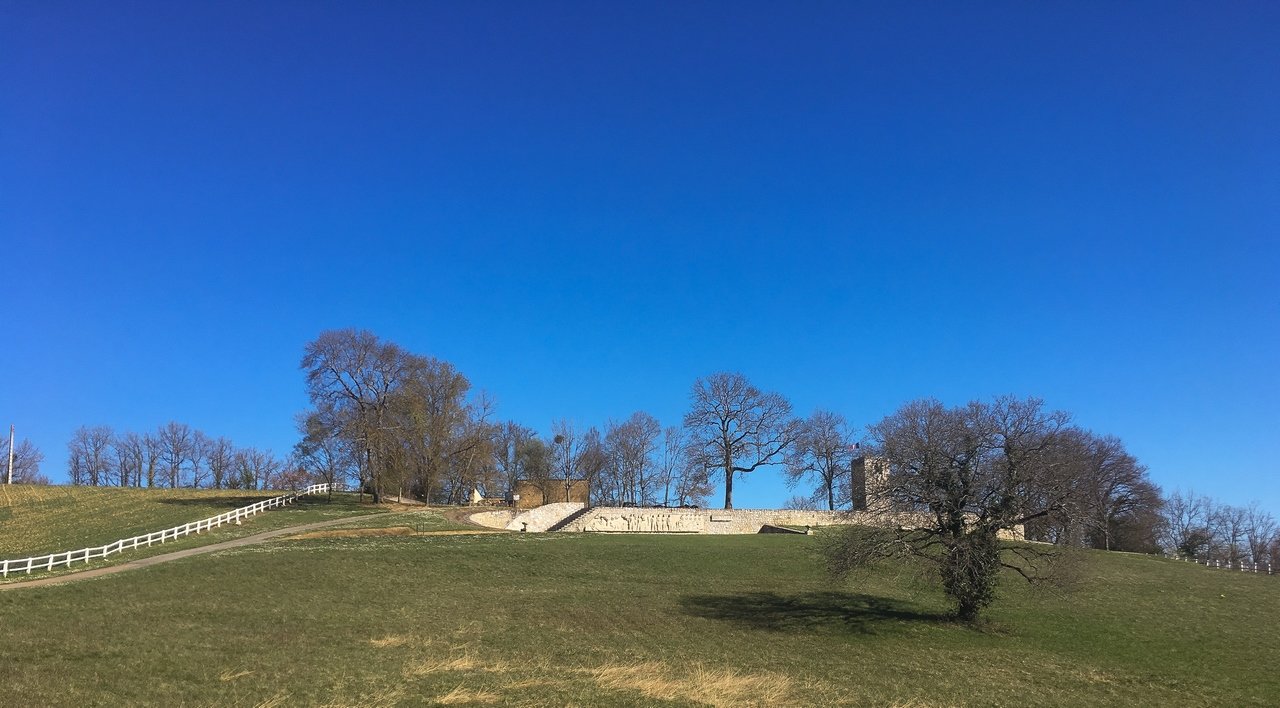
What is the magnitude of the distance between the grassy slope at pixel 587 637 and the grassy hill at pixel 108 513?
12.6 metres

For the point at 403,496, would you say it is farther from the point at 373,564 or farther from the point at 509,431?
the point at 373,564

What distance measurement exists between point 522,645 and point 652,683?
18.7 feet

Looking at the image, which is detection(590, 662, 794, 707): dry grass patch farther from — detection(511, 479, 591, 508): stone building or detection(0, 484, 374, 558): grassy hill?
detection(511, 479, 591, 508): stone building

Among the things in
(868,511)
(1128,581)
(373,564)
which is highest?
(868,511)

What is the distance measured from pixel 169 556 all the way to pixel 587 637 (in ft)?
73.8

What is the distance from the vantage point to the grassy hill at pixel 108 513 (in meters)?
40.3

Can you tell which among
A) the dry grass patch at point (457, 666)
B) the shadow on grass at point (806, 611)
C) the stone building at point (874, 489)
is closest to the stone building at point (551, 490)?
the shadow on grass at point (806, 611)

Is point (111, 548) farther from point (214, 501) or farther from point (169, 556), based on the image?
point (214, 501)

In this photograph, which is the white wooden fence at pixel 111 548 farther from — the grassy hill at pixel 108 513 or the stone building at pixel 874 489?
the stone building at pixel 874 489

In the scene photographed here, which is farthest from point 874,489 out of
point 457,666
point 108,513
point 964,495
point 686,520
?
point 108,513

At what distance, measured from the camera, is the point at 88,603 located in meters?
22.0

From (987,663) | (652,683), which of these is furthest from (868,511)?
(652,683)

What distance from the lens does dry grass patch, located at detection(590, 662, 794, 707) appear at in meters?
14.9

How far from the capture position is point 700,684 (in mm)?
16266
